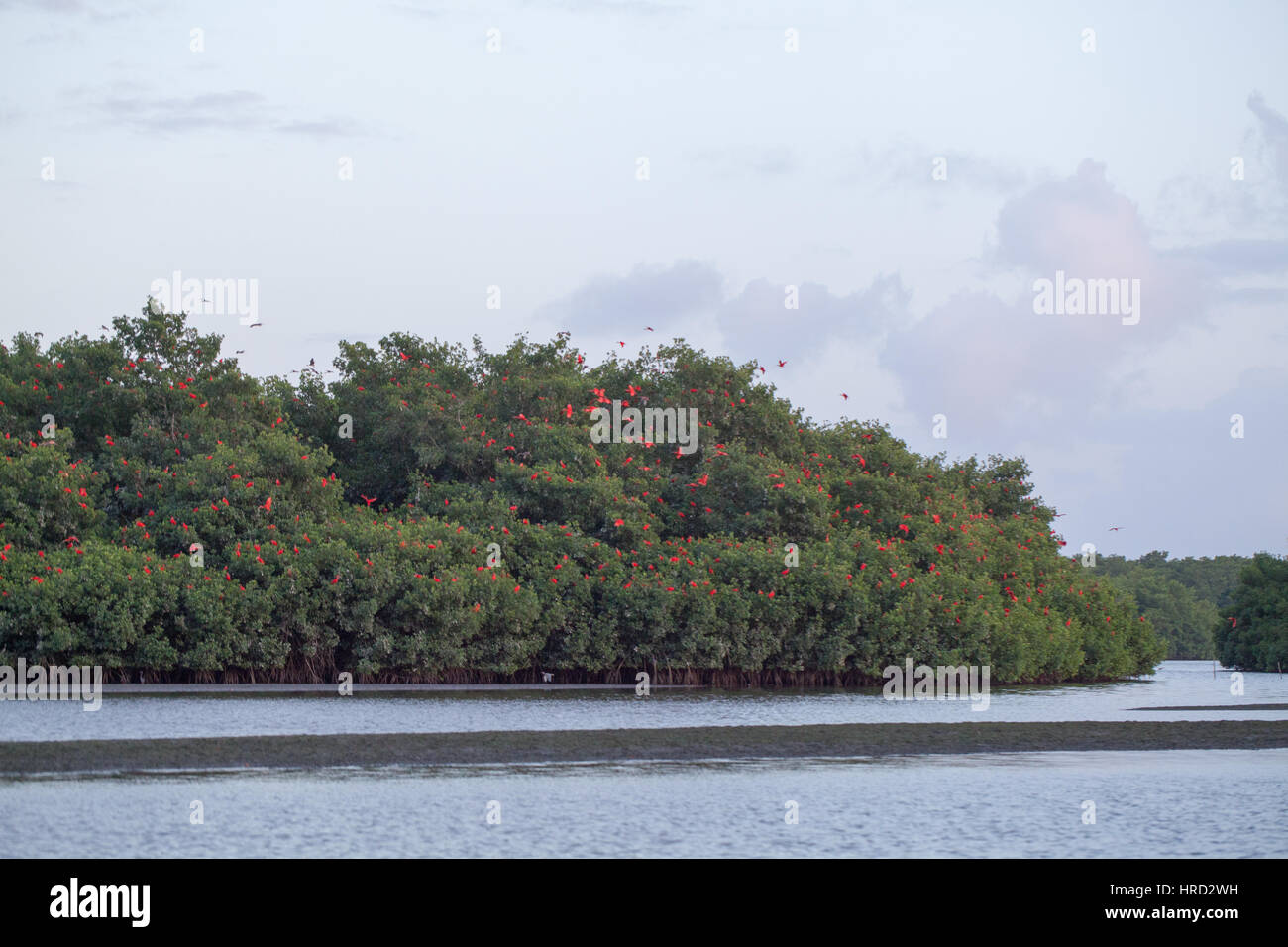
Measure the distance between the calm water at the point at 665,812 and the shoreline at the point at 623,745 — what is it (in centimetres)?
103

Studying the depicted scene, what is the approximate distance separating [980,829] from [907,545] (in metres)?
35.5

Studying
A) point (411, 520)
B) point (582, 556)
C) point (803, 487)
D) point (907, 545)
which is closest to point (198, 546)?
point (411, 520)

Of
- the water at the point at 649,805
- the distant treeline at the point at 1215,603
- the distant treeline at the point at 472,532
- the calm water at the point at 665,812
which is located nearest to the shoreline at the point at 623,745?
the water at the point at 649,805

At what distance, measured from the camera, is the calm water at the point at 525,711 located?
98.0 feet

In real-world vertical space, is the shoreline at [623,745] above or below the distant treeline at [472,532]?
below

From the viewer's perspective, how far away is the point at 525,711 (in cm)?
3653

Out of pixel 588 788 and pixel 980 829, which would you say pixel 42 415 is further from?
pixel 980 829

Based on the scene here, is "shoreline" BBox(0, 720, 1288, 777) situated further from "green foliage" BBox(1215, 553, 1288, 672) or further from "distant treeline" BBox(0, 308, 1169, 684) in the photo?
"green foliage" BBox(1215, 553, 1288, 672)

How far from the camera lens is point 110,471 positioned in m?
46.4

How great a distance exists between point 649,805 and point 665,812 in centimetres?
59

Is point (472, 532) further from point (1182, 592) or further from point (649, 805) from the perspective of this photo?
point (1182, 592)

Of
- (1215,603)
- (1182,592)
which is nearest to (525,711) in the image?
(1182,592)

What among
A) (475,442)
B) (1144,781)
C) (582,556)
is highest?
(475,442)

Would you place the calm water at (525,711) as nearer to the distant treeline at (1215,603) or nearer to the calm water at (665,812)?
the calm water at (665,812)
